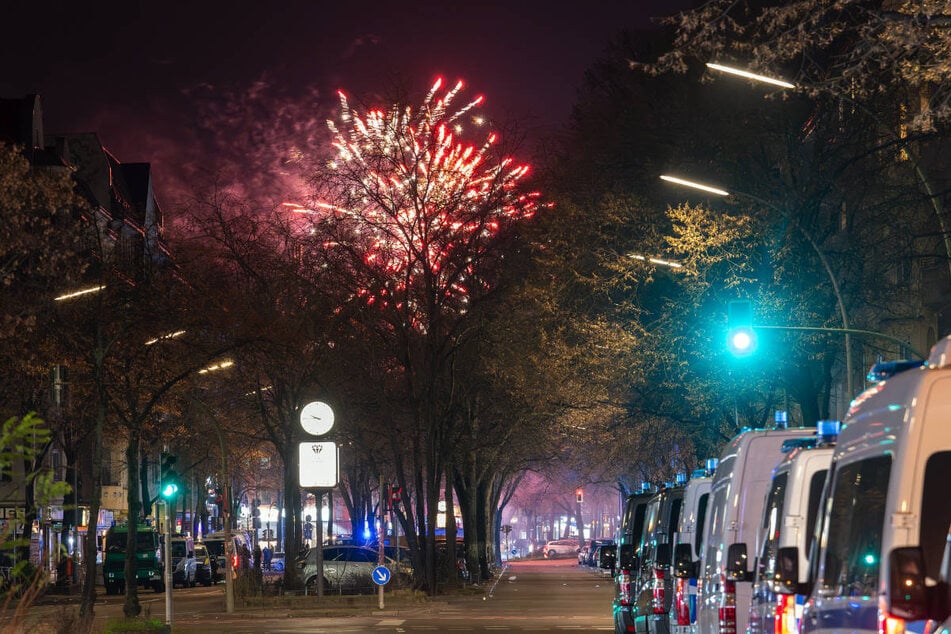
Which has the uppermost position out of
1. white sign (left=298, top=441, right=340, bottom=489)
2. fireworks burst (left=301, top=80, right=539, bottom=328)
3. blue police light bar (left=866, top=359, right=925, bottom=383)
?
fireworks burst (left=301, top=80, right=539, bottom=328)

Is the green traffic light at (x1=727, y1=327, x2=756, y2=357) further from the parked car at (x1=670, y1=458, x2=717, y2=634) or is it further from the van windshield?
the van windshield

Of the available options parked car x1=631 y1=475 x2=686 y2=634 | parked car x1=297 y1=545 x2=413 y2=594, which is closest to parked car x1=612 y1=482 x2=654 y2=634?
parked car x1=631 y1=475 x2=686 y2=634

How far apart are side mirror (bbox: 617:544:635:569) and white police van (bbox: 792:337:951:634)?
13.3 meters

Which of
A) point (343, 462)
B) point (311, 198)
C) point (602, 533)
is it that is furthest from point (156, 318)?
point (602, 533)

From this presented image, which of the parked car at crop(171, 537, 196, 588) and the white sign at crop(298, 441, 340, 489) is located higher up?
the white sign at crop(298, 441, 340, 489)

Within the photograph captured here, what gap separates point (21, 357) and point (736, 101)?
56.5ft

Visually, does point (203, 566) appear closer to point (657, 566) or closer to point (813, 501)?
point (657, 566)

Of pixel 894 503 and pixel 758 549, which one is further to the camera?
pixel 758 549

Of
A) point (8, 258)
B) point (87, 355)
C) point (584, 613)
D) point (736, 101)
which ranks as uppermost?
point (736, 101)

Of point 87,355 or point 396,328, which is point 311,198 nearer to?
point 396,328

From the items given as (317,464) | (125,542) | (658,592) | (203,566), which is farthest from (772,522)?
(203,566)

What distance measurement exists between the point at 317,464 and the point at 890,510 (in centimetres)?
2990

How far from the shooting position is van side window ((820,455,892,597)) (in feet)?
26.1

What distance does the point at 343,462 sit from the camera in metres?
77.1
